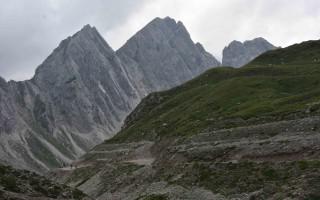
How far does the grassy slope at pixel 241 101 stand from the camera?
89938 millimetres

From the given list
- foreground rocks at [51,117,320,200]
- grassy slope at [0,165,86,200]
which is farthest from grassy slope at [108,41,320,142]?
grassy slope at [0,165,86,200]

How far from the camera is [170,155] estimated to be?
3499 inches

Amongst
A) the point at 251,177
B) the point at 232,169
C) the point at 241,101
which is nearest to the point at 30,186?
the point at 251,177

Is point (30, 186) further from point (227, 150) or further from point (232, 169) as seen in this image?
point (227, 150)

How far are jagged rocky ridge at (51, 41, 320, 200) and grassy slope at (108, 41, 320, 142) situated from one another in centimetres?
38

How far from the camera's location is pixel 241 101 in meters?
118

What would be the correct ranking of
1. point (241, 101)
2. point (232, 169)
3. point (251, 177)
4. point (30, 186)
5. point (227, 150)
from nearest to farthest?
point (30, 186)
point (251, 177)
point (232, 169)
point (227, 150)
point (241, 101)

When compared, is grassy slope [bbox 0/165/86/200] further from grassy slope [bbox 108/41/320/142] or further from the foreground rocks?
grassy slope [bbox 108/41/320/142]

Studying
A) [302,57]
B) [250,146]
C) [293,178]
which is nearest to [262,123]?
[250,146]

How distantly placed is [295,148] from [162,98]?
428 feet

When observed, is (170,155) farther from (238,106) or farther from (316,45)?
(316,45)

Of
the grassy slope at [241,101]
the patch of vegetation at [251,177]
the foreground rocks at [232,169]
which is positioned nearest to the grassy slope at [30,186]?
the foreground rocks at [232,169]

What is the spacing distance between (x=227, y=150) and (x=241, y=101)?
156 feet

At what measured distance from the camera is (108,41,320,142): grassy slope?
8994cm
